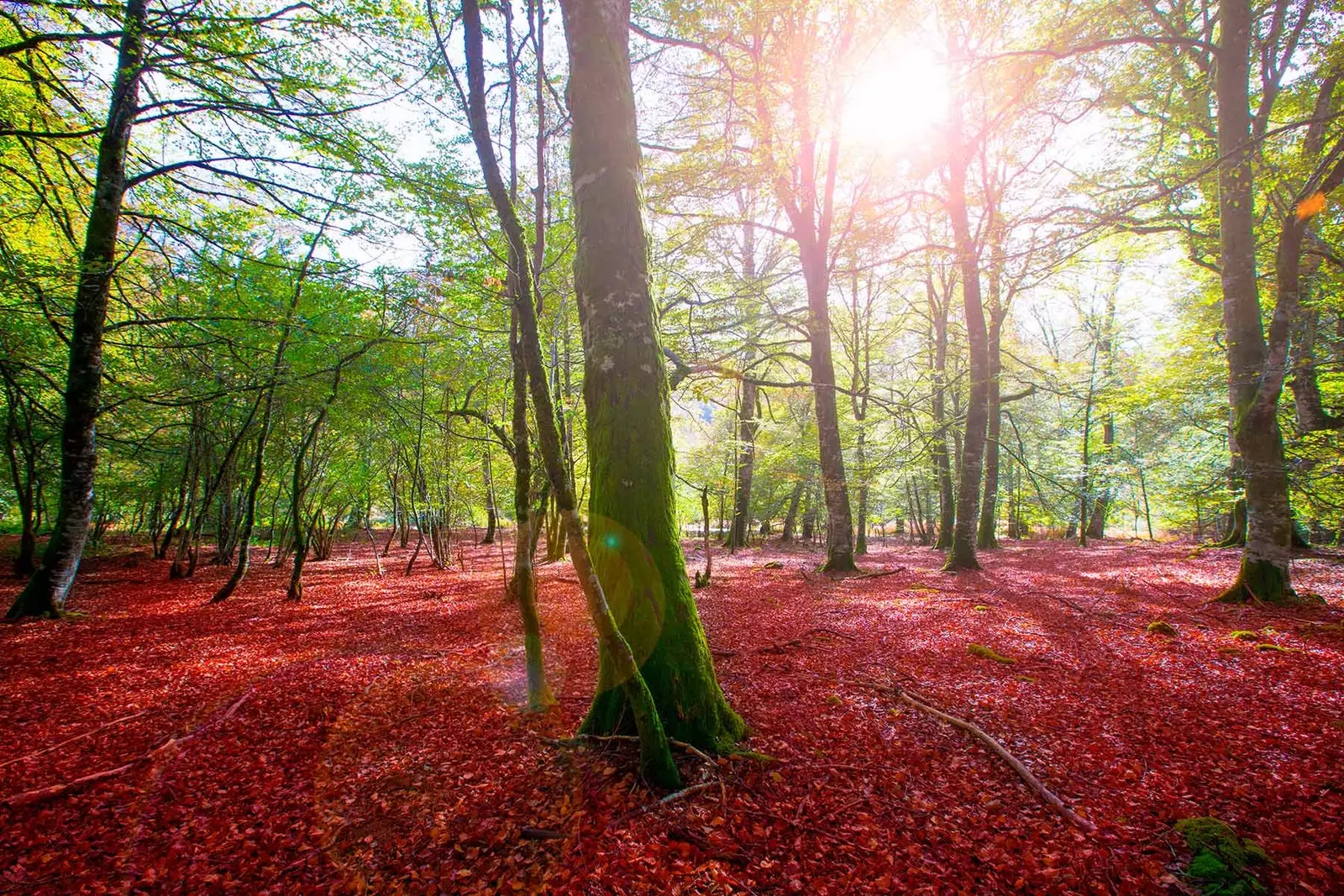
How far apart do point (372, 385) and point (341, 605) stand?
449 centimetres

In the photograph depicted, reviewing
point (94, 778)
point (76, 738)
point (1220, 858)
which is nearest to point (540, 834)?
point (94, 778)

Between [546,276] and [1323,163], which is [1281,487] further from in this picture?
[546,276]

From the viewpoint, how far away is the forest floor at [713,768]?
2391 millimetres

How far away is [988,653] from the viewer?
4.97 meters

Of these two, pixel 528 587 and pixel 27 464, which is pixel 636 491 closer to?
pixel 528 587

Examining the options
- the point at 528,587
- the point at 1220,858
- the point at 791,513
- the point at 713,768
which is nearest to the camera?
the point at 1220,858

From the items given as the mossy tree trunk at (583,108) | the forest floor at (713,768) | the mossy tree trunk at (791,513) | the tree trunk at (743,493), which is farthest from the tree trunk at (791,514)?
the mossy tree trunk at (583,108)

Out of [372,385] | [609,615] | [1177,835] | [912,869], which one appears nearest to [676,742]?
[609,615]

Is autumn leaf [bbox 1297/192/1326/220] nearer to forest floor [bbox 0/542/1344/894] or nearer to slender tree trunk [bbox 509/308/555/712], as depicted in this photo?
forest floor [bbox 0/542/1344/894]

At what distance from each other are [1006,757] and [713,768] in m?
1.87

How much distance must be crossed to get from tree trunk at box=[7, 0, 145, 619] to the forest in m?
0.06

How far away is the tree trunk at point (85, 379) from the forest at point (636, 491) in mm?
56

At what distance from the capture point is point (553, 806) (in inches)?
114

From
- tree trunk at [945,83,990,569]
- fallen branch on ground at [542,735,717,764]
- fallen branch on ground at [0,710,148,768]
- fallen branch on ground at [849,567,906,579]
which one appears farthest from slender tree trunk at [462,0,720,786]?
tree trunk at [945,83,990,569]
